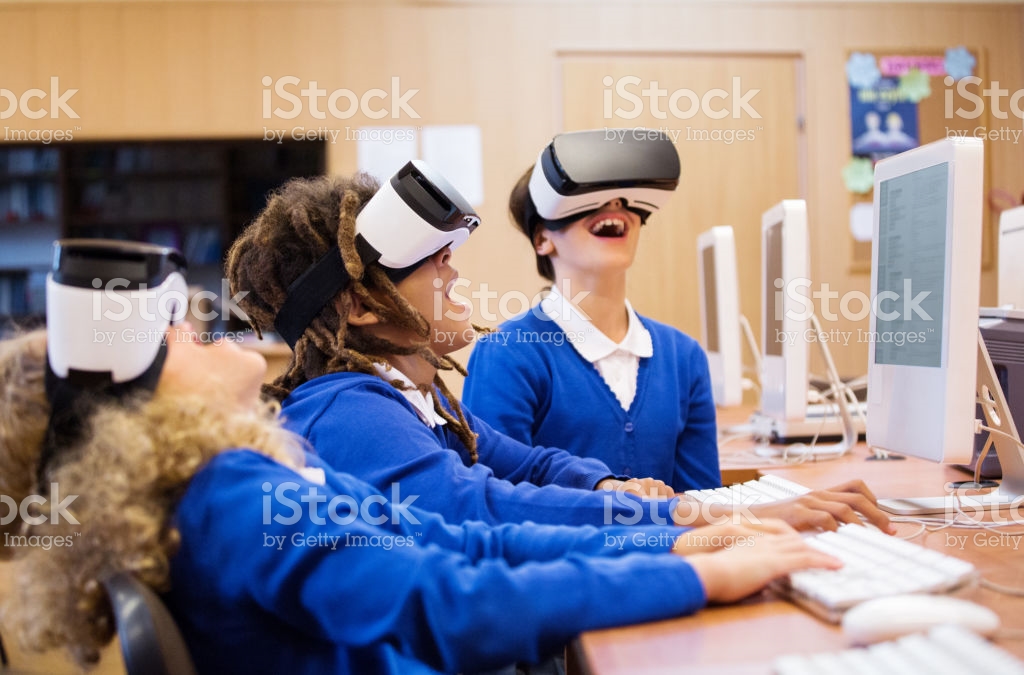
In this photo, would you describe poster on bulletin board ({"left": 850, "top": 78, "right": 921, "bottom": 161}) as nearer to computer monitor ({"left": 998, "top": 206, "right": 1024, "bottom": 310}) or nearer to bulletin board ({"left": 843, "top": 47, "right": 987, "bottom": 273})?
bulletin board ({"left": 843, "top": 47, "right": 987, "bottom": 273})

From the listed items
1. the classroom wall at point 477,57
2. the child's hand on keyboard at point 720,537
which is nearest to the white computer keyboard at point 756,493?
the child's hand on keyboard at point 720,537

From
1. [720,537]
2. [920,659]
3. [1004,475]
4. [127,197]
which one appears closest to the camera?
[920,659]

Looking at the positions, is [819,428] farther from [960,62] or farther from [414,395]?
[960,62]

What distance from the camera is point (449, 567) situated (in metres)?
0.76

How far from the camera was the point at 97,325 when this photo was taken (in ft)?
2.43

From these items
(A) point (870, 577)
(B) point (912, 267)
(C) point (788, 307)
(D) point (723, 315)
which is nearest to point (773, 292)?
(C) point (788, 307)

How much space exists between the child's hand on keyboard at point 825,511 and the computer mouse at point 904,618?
316mm

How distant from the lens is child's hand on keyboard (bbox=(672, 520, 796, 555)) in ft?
2.97

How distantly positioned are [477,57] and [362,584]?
384 cm

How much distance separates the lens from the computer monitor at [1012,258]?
76.3 inches

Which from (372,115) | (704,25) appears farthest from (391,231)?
(704,25)

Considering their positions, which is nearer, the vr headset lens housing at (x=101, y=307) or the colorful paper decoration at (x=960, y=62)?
the vr headset lens housing at (x=101, y=307)

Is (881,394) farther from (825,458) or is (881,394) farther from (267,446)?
(267,446)

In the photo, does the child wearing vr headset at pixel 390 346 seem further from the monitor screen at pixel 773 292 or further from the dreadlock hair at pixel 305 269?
the monitor screen at pixel 773 292
